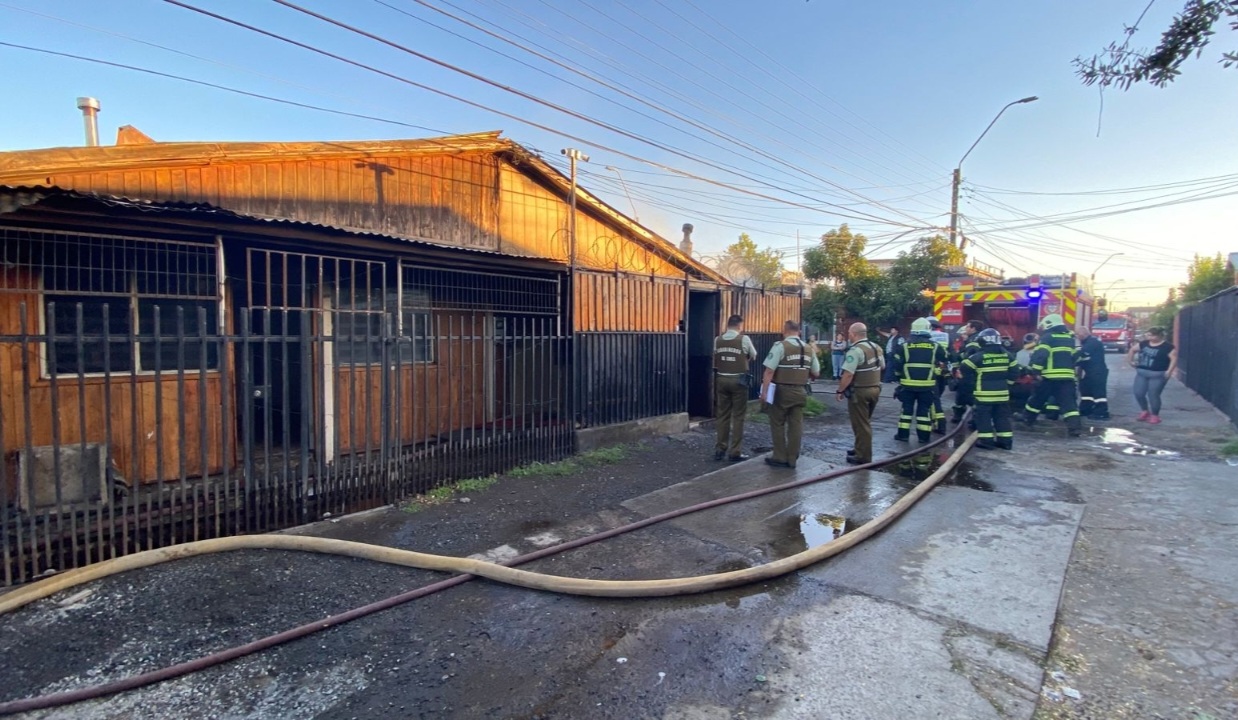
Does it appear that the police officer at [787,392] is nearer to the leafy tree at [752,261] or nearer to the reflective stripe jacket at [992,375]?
the reflective stripe jacket at [992,375]

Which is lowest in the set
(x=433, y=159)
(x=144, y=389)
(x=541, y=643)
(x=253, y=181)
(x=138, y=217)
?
(x=541, y=643)

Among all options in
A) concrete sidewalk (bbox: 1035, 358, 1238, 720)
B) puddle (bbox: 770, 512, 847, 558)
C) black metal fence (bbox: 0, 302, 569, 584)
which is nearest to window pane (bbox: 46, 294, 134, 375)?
black metal fence (bbox: 0, 302, 569, 584)

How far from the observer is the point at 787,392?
6988mm

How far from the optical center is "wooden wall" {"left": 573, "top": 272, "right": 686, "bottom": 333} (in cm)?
808

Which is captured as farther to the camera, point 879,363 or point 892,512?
point 879,363

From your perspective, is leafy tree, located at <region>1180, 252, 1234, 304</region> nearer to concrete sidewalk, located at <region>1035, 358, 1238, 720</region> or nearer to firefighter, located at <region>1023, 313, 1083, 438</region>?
firefighter, located at <region>1023, 313, 1083, 438</region>

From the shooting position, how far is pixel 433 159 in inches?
314

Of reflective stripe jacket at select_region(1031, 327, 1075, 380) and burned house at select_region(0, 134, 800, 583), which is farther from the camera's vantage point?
reflective stripe jacket at select_region(1031, 327, 1075, 380)

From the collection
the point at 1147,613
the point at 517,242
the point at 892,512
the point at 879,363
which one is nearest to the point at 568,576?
the point at 892,512

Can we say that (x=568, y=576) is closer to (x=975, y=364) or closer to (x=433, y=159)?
(x=433, y=159)

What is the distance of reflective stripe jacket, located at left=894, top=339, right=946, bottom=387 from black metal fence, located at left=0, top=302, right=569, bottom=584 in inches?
190

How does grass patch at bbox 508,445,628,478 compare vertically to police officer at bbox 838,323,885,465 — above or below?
below

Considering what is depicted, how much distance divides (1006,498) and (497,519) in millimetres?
4942

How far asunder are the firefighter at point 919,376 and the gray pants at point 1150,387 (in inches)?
182
